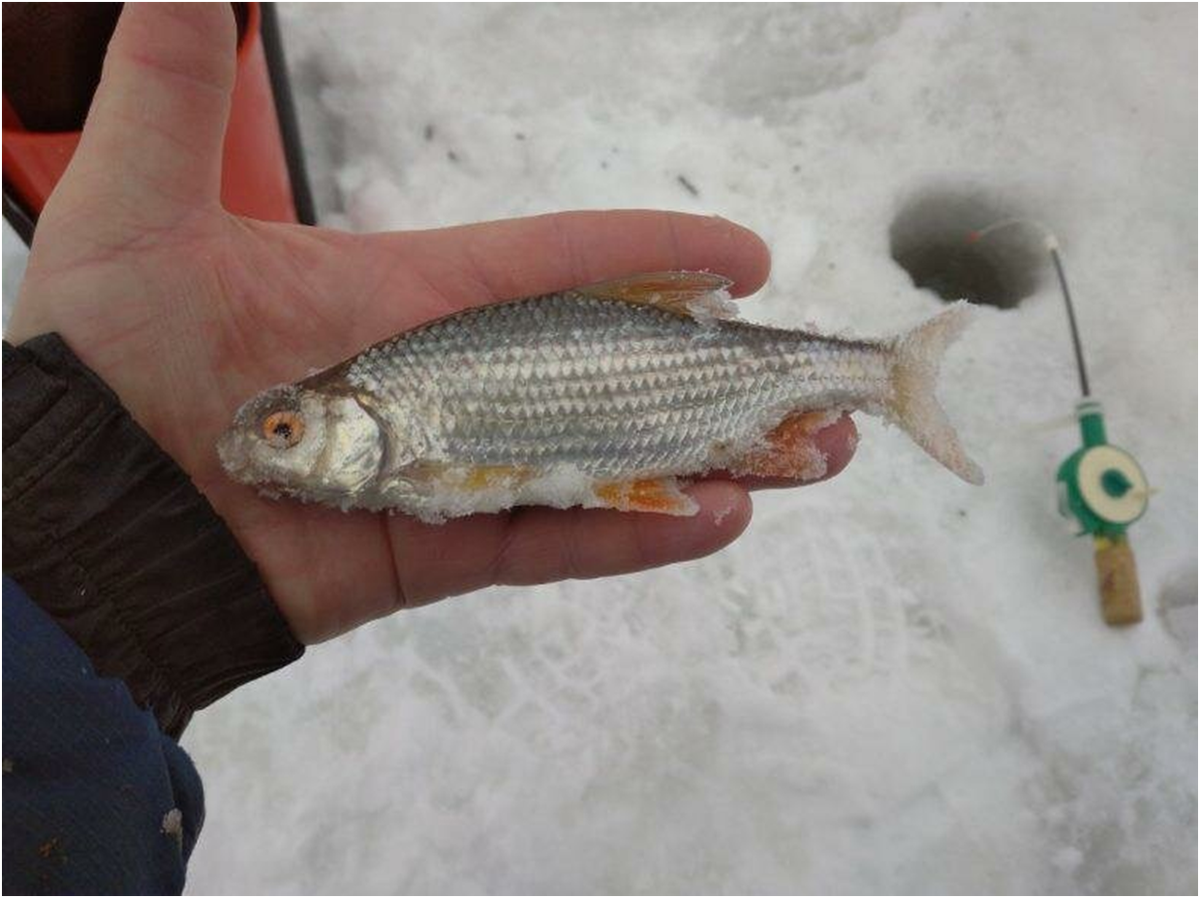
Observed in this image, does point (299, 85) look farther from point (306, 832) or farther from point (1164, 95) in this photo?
point (1164, 95)

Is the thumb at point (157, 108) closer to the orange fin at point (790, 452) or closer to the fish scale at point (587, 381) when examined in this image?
the fish scale at point (587, 381)

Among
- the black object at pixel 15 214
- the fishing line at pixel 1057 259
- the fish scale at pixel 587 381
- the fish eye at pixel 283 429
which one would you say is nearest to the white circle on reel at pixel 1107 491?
the fishing line at pixel 1057 259

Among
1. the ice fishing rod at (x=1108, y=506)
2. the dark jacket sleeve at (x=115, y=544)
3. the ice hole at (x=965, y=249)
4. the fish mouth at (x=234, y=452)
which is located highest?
the ice hole at (x=965, y=249)

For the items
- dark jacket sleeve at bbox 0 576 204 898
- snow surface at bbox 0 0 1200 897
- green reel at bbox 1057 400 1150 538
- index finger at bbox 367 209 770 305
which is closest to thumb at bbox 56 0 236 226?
index finger at bbox 367 209 770 305

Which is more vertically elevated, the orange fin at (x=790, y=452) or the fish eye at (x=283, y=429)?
the orange fin at (x=790, y=452)

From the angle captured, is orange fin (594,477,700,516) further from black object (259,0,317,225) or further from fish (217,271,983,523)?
black object (259,0,317,225)

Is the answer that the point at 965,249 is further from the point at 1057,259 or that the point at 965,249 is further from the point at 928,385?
the point at 928,385

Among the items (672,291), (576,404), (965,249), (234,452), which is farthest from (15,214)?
(965,249)
